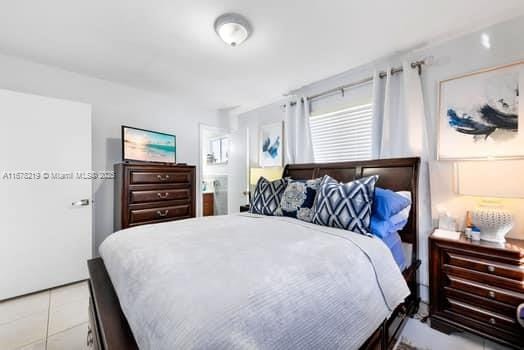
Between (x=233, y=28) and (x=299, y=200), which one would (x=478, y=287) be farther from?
(x=233, y=28)

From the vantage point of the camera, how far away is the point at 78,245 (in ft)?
8.42

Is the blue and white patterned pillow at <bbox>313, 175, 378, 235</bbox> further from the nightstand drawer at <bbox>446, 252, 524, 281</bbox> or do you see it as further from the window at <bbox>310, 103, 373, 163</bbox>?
the window at <bbox>310, 103, 373, 163</bbox>

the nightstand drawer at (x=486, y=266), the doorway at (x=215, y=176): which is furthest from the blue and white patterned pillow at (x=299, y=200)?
the doorway at (x=215, y=176)

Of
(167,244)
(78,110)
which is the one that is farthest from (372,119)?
(78,110)

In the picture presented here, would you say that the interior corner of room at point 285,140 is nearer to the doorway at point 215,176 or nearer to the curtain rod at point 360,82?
the curtain rod at point 360,82

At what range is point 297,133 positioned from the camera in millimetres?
3168

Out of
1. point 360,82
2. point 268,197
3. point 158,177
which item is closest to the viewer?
point 268,197

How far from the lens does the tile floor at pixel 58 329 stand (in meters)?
1.63

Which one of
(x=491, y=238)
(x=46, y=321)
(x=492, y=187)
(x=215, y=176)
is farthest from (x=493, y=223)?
(x=215, y=176)

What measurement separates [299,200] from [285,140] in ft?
5.10

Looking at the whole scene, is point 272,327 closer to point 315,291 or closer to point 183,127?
point 315,291

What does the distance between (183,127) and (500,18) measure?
383 centimetres

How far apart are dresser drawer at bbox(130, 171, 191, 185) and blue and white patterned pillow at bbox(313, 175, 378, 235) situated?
206 cm

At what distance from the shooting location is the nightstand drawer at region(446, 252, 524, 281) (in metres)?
1.46
